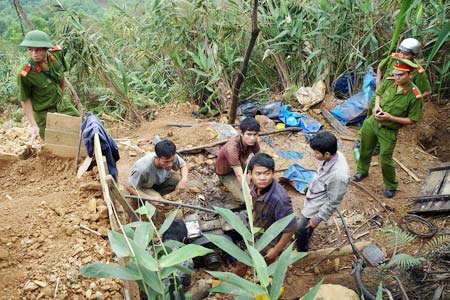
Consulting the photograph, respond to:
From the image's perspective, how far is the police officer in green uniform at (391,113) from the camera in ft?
12.1

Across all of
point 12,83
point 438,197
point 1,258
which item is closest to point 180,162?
point 1,258

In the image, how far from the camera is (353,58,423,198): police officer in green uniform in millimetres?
3688

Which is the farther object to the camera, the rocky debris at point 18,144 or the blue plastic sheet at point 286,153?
the blue plastic sheet at point 286,153

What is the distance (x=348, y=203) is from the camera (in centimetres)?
427

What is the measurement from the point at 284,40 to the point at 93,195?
13.6 ft

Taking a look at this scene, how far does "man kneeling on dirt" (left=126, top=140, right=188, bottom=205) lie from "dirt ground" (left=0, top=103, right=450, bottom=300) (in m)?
0.45

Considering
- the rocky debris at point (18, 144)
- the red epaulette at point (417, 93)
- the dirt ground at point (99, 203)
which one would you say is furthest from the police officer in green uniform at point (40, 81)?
the red epaulette at point (417, 93)

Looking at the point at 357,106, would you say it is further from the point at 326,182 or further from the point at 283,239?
the point at 283,239

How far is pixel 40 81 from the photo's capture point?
3.82 meters

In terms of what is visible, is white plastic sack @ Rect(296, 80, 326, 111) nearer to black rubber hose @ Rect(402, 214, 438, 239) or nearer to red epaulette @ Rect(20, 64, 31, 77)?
black rubber hose @ Rect(402, 214, 438, 239)

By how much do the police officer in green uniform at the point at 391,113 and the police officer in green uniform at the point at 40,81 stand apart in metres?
3.21

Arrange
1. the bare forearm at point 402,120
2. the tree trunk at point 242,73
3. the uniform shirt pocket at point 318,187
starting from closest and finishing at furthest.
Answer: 1. the uniform shirt pocket at point 318,187
2. the bare forearm at point 402,120
3. the tree trunk at point 242,73

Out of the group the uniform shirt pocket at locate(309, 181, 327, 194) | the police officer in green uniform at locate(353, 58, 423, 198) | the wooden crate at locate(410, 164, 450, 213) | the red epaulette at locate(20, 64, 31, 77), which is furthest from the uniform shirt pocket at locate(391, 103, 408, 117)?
the red epaulette at locate(20, 64, 31, 77)

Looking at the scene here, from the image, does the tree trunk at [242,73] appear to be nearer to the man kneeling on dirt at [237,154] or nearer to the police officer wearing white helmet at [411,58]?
the man kneeling on dirt at [237,154]
